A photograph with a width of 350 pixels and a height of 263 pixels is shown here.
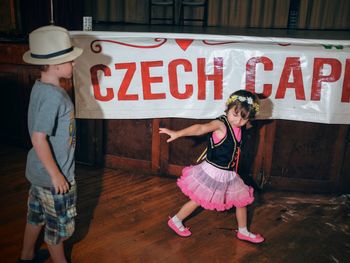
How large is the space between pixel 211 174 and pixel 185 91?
0.77m

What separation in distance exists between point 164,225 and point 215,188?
1.65ft

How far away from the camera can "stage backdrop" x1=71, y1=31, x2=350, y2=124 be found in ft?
8.77

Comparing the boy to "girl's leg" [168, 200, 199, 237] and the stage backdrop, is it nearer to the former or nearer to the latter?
"girl's leg" [168, 200, 199, 237]

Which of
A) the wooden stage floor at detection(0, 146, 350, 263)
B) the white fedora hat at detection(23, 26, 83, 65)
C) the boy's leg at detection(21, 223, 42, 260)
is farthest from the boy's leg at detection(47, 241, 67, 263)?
the white fedora hat at detection(23, 26, 83, 65)

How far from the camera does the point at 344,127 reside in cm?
289

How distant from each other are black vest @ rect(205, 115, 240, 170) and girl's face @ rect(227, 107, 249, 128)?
0.11ft

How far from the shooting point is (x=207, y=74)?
2748 millimetres

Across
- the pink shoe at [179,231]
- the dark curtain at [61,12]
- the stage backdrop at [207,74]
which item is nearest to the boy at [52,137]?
the pink shoe at [179,231]

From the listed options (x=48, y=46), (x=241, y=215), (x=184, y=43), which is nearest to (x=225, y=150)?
(x=241, y=215)

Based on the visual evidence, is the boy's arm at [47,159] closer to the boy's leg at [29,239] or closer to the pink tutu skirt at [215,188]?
the boy's leg at [29,239]

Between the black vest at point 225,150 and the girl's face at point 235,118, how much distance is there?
3cm

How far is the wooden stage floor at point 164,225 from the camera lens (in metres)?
2.21

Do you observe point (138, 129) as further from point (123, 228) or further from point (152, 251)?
point (152, 251)

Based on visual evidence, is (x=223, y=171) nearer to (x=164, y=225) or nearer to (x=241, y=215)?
(x=241, y=215)
